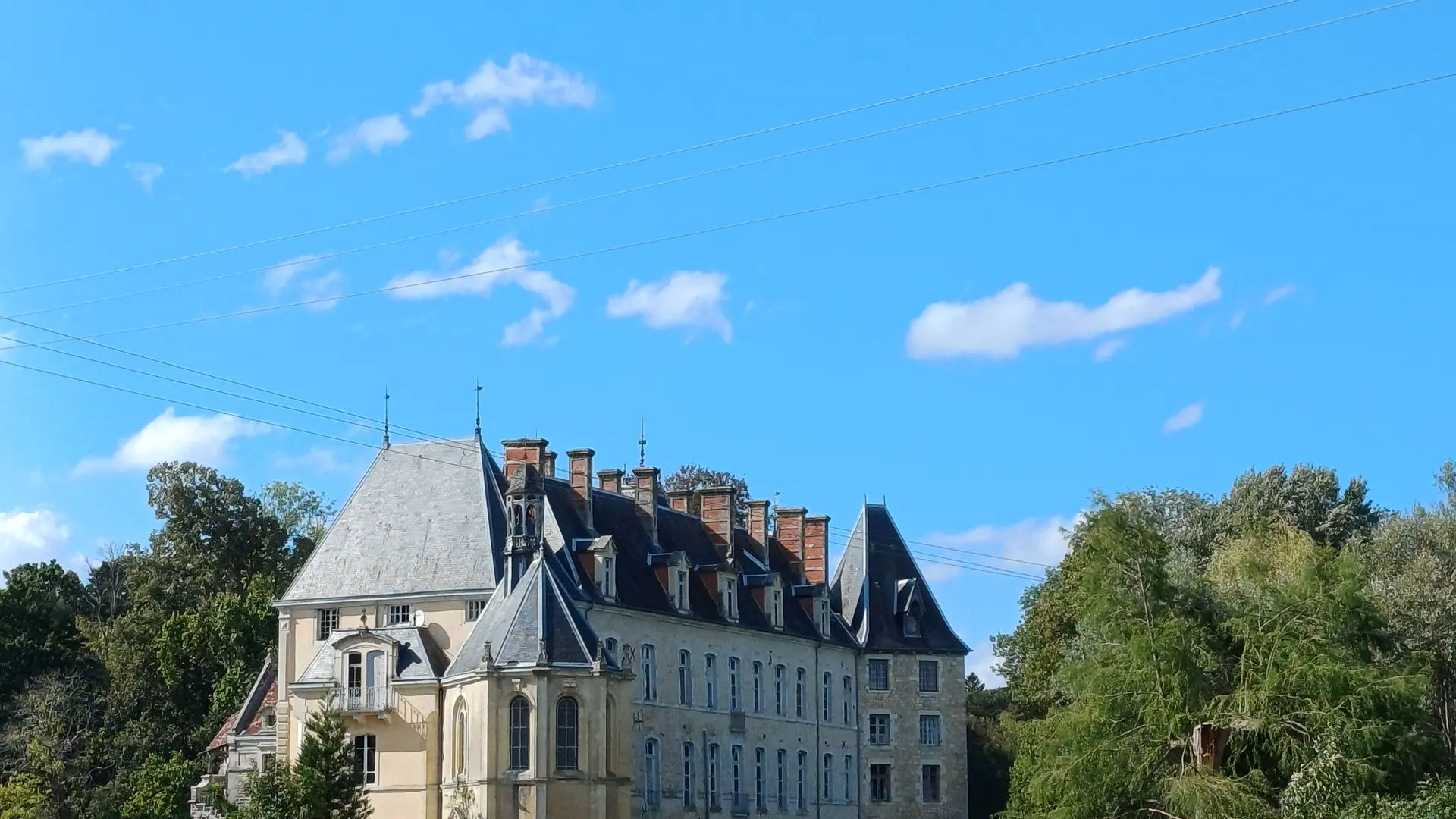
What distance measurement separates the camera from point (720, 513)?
72.1 metres

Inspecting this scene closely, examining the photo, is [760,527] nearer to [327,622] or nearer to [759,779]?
[759,779]

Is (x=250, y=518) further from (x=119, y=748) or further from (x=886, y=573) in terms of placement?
(x=886, y=573)

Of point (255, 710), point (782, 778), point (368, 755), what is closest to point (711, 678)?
point (782, 778)

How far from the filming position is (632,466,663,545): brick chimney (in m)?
67.3

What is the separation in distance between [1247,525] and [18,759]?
1779 inches

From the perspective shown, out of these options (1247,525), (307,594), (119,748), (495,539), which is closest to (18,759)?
(119,748)

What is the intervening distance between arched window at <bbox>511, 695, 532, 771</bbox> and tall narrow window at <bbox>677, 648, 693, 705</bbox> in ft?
34.9

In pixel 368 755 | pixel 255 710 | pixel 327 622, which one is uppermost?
pixel 327 622

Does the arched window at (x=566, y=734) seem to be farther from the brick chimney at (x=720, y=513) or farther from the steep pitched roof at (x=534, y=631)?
the brick chimney at (x=720, y=513)

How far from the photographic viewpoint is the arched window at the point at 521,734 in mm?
53625

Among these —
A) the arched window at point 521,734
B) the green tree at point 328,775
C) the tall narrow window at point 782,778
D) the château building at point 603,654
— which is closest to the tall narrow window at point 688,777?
the château building at point 603,654

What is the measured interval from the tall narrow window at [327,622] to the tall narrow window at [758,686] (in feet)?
47.9

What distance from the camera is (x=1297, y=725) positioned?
148 feet

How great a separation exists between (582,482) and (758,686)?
32.0 feet
